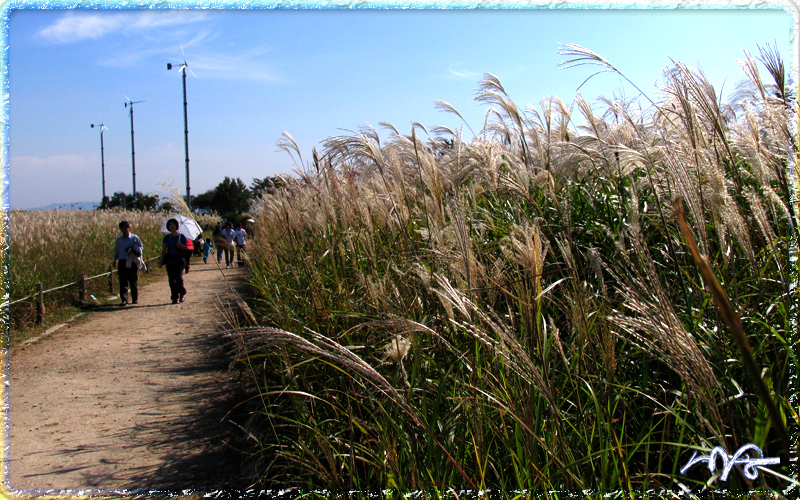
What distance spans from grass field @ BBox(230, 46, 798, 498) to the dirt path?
0.46m

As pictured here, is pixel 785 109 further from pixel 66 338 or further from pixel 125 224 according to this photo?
pixel 125 224

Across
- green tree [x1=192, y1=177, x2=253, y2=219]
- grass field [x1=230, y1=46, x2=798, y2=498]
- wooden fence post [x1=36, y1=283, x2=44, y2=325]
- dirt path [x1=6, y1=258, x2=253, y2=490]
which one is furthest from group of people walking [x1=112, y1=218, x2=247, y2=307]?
green tree [x1=192, y1=177, x2=253, y2=219]

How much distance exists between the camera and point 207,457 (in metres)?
2.80

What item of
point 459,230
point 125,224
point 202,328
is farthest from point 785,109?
point 125,224

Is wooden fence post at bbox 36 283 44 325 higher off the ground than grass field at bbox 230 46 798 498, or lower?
lower

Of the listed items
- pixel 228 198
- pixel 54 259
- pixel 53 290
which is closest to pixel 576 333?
pixel 53 290

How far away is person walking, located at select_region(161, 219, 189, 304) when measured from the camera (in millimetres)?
8633

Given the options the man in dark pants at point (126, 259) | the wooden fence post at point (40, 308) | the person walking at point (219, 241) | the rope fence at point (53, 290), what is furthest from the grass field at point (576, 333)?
the man in dark pants at point (126, 259)

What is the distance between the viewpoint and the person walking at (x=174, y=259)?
28.3 ft

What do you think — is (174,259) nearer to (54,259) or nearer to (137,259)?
(137,259)

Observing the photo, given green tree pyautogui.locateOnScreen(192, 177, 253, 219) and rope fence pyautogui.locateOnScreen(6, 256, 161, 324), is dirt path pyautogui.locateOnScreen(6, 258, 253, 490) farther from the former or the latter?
green tree pyautogui.locateOnScreen(192, 177, 253, 219)

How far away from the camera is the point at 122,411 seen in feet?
11.6

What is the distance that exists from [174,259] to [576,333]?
27.2ft

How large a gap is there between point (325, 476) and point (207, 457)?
1188 millimetres
